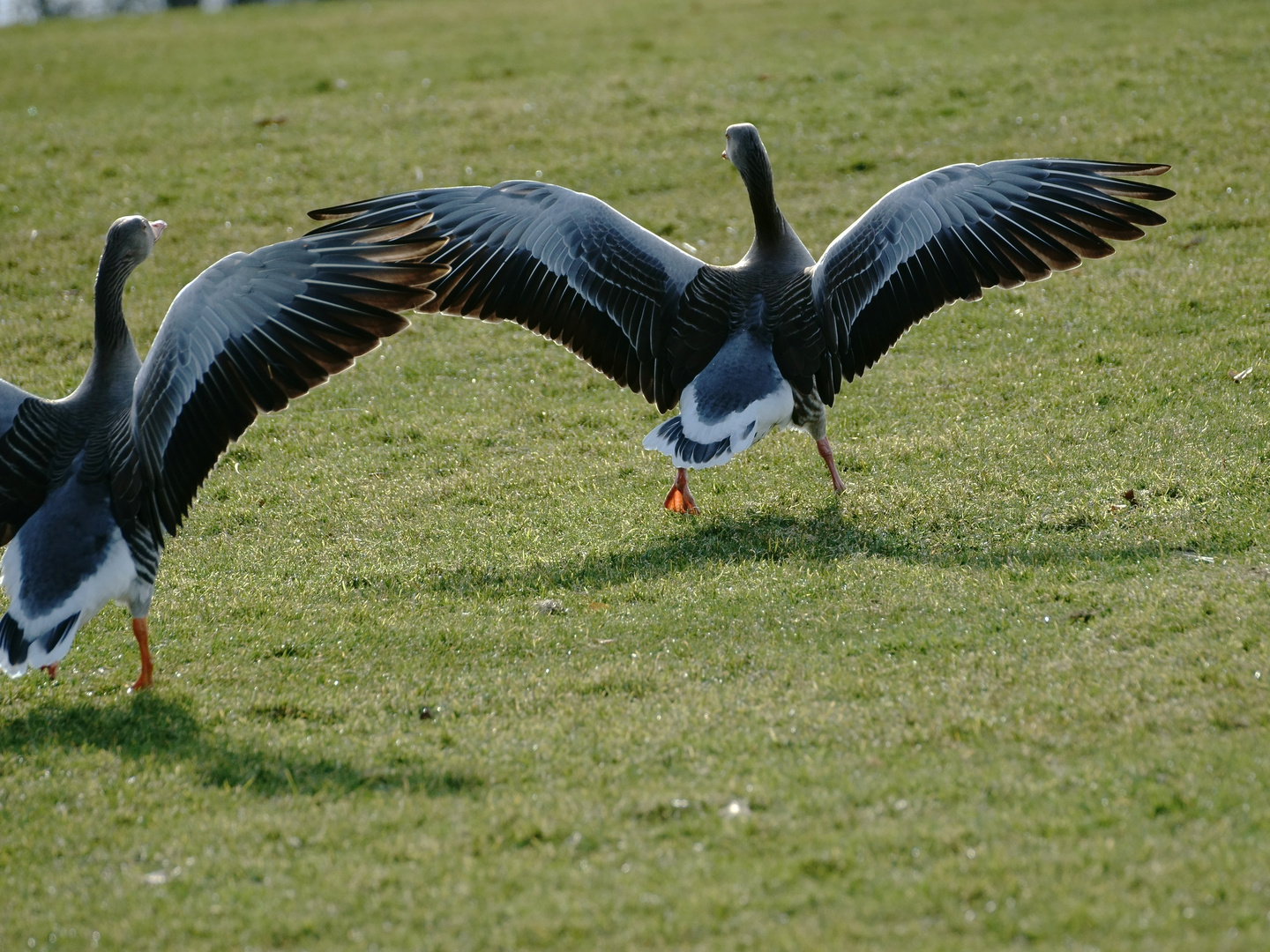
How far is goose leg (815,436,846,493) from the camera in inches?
324

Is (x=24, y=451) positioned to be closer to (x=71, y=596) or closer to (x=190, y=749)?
(x=71, y=596)

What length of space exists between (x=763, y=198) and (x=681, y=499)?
2041mm

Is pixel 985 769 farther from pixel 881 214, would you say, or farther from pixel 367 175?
pixel 367 175

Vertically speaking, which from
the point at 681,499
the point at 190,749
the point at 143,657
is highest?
the point at 681,499

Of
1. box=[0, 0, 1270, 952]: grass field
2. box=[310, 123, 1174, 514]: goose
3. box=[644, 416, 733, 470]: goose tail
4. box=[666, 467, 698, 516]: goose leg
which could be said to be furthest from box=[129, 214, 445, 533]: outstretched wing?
box=[666, 467, 698, 516]: goose leg

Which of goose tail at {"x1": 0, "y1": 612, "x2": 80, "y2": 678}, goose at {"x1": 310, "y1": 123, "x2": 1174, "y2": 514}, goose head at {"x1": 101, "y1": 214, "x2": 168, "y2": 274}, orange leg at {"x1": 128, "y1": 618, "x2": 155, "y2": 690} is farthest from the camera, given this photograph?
goose at {"x1": 310, "y1": 123, "x2": 1174, "y2": 514}

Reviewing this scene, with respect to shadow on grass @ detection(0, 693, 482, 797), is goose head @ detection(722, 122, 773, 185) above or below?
above

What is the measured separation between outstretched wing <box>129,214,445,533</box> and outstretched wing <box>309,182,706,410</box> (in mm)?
1941

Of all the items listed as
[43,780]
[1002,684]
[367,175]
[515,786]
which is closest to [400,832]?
[515,786]

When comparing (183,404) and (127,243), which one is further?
(127,243)

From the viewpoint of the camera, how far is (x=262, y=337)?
6.26 meters

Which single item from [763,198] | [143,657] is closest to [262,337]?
[143,657]

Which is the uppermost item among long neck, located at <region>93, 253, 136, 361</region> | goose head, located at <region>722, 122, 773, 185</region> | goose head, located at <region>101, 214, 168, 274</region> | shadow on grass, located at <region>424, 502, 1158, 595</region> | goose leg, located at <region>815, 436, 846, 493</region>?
goose head, located at <region>722, 122, 773, 185</region>

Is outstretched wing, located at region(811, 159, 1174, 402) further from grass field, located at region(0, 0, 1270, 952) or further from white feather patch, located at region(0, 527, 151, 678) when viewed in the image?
white feather patch, located at region(0, 527, 151, 678)
